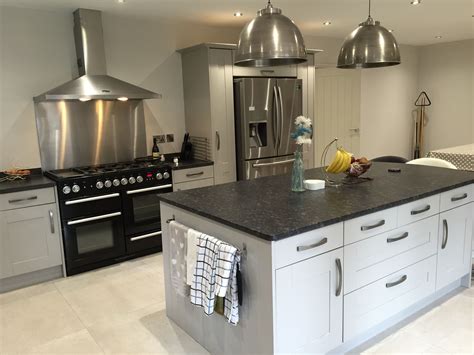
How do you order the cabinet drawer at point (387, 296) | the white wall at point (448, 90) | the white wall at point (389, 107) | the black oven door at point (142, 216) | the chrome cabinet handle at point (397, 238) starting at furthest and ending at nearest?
the white wall at point (448, 90)
the white wall at point (389, 107)
the black oven door at point (142, 216)
the chrome cabinet handle at point (397, 238)
the cabinet drawer at point (387, 296)

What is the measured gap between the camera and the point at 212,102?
4.37 m

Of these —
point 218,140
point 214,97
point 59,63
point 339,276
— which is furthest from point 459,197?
point 59,63

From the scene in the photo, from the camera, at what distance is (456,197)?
111 inches

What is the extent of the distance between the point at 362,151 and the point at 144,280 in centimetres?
473

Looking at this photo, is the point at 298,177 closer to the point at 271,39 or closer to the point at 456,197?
the point at 271,39

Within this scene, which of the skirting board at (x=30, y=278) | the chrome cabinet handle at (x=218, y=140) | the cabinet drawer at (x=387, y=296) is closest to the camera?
the cabinet drawer at (x=387, y=296)

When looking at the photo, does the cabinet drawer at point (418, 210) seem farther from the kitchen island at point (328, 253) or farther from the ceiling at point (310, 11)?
the ceiling at point (310, 11)

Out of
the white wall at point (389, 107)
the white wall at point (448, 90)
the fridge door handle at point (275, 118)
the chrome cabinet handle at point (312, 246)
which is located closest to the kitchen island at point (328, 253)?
the chrome cabinet handle at point (312, 246)

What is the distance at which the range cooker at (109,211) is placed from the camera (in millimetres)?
3564

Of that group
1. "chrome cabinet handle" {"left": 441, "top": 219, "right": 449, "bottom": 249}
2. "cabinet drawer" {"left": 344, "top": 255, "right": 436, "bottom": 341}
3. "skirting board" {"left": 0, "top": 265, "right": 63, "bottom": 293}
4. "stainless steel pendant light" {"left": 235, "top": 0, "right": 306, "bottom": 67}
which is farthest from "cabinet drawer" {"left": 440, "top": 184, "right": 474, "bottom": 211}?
"skirting board" {"left": 0, "top": 265, "right": 63, "bottom": 293}

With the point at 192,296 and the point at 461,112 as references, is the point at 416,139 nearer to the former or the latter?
the point at 461,112

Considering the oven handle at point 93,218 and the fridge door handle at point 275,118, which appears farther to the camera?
the fridge door handle at point 275,118

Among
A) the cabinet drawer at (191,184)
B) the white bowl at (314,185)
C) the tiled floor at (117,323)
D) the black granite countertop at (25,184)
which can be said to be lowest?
the tiled floor at (117,323)

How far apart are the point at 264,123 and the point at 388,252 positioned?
2637 millimetres
